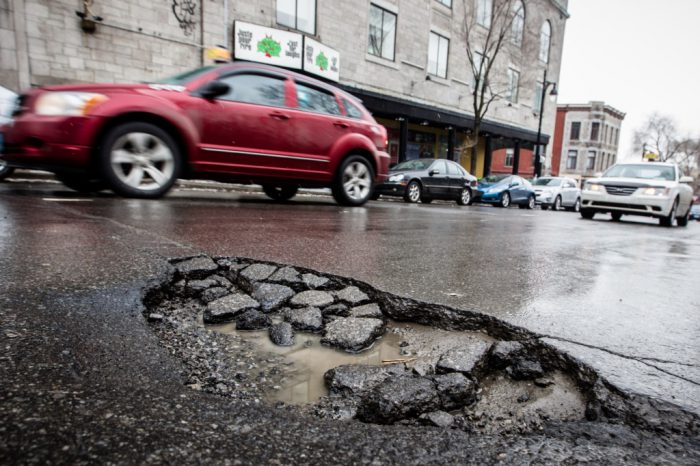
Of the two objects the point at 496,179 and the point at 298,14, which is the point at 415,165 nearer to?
the point at 496,179

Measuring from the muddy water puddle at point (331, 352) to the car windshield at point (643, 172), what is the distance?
10385mm

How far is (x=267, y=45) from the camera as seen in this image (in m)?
13.2

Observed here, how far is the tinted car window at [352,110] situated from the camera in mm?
6398

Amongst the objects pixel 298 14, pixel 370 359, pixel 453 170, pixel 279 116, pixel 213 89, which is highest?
pixel 298 14

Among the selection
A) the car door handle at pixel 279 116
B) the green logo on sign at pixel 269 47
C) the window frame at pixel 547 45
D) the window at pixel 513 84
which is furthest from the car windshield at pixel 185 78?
the window frame at pixel 547 45

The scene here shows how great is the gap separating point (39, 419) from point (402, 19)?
20679mm

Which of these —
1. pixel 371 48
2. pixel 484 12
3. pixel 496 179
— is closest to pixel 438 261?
pixel 496 179

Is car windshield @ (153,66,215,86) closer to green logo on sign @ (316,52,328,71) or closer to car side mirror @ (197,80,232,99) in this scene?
car side mirror @ (197,80,232,99)

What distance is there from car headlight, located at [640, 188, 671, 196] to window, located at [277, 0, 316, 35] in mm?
11828

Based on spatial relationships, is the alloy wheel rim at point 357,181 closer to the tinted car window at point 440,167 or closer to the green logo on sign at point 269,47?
the tinted car window at point 440,167

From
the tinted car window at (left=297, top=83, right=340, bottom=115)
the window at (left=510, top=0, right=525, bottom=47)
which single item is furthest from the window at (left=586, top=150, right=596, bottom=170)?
the tinted car window at (left=297, top=83, right=340, bottom=115)

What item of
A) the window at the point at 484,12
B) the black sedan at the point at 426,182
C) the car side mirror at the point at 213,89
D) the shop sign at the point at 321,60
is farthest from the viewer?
the window at the point at 484,12

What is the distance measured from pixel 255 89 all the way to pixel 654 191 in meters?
9.20

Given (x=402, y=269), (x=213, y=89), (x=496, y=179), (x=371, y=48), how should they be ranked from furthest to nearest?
(x=371, y=48)
(x=496, y=179)
(x=213, y=89)
(x=402, y=269)
